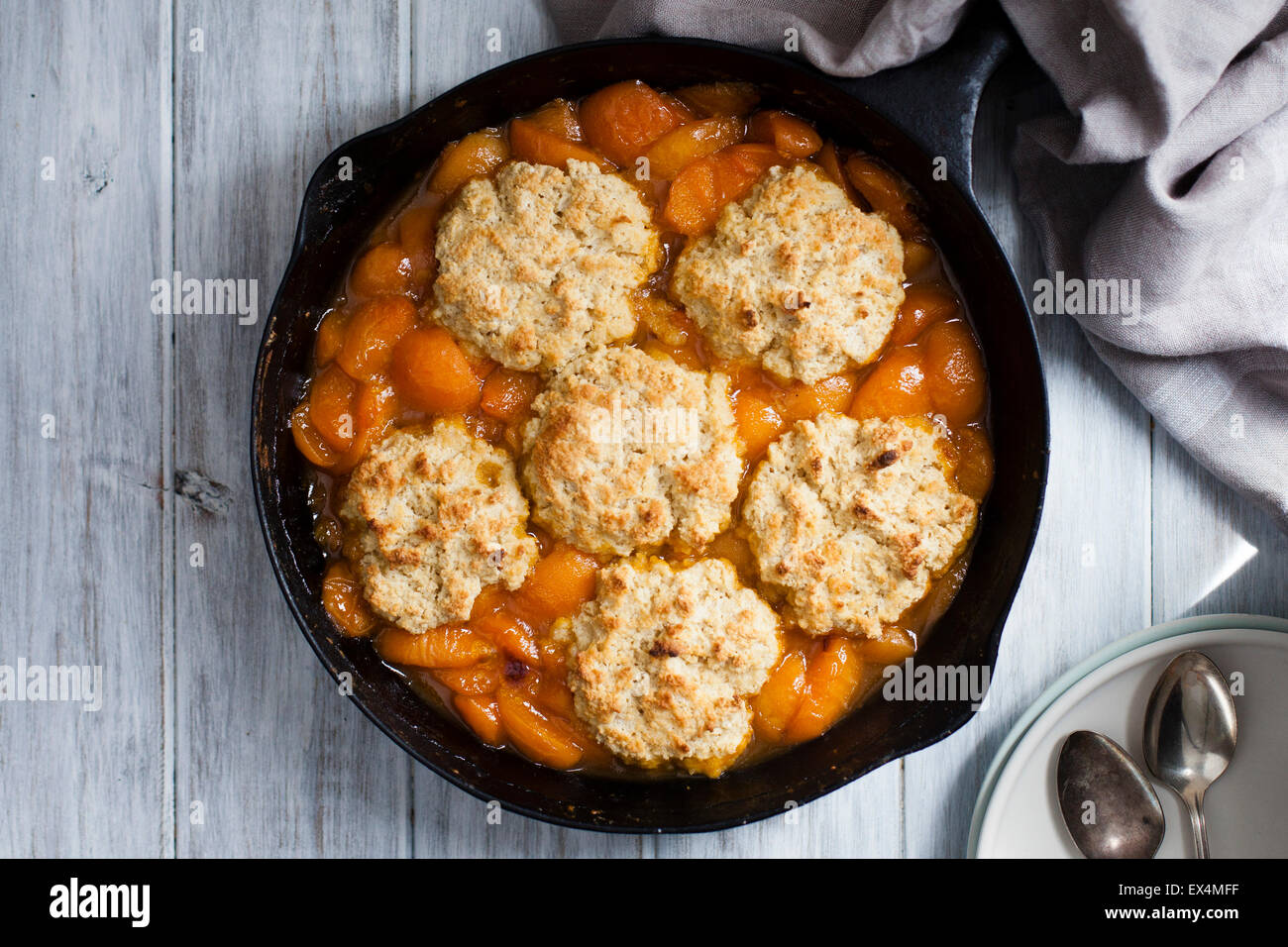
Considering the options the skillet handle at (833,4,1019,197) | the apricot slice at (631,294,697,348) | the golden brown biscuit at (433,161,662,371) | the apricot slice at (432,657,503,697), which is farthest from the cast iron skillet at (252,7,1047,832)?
the apricot slice at (631,294,697,348)

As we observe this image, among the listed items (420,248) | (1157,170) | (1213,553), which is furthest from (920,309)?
(420,248)

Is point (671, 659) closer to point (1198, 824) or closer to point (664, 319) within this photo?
point (664, 319)

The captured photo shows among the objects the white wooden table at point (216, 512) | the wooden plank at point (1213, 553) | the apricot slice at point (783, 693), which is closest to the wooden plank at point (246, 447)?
the white wooden table at point (216, 512)

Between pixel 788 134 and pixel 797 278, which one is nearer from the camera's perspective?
pixel 797 278

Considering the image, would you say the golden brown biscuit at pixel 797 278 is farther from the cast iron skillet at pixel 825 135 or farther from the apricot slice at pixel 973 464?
the apricot slice at pixel 973 464

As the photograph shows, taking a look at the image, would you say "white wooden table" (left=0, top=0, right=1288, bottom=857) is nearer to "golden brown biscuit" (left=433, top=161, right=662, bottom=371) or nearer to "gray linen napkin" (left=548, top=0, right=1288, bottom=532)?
"gray linen napkin" (left=548, top=0, right=1288, bottom=532)

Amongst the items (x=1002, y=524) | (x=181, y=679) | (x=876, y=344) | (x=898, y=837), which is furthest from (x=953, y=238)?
(x=181, y=679)
